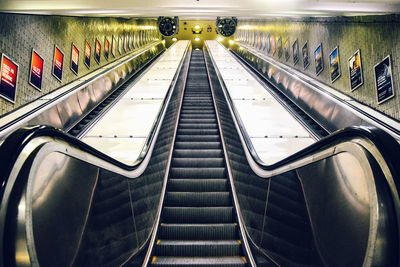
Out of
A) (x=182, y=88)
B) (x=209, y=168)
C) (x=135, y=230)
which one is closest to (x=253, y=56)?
(x=182, y=88)

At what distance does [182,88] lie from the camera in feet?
29.6

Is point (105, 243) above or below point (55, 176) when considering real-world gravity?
below

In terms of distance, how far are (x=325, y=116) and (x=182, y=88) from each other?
13.7ft

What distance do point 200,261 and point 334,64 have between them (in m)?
5.36

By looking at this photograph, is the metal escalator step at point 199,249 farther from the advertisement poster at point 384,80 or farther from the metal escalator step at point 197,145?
the advertisement poster at point 384,80

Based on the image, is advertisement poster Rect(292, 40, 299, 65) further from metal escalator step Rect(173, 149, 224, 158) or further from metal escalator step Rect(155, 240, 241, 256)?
metal escalator step Rect(155, 240, 241, 256)

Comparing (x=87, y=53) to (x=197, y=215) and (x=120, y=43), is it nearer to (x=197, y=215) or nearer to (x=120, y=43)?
(x=120, y=43)

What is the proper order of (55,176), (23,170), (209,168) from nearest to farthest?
(23,170) < (55,176) < (209,168)

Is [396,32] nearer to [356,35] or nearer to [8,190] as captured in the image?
[356,35]

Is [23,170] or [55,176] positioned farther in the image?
[55,176]

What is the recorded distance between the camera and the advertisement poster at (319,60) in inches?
309

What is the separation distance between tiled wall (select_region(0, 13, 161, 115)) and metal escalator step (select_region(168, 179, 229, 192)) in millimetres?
2936

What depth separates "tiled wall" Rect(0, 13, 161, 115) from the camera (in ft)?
18.1

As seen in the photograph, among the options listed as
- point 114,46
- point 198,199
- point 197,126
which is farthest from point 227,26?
point 198,199
